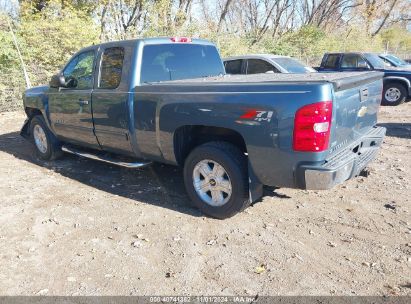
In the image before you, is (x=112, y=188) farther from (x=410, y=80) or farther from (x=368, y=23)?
(x=368, y=23)

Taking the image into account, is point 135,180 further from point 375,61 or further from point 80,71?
point 375,61

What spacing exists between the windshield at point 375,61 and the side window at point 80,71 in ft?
30.6

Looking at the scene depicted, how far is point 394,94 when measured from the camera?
11.4 metres

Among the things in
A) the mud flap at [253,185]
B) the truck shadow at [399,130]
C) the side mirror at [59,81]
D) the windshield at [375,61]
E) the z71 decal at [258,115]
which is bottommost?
the truck shadow at [399,130]

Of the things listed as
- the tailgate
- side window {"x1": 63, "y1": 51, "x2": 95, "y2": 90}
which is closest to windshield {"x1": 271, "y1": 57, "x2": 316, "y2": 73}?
the tailgate

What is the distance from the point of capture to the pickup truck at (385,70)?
440 inches

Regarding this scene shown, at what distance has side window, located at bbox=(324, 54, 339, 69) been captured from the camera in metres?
12.2

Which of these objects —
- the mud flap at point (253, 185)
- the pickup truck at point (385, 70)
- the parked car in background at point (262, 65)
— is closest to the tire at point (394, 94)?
the pickup truck at point (385, 70)

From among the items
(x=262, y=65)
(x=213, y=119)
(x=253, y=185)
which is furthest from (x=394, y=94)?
(x=213, y=119)

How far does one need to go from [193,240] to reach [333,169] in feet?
5.04

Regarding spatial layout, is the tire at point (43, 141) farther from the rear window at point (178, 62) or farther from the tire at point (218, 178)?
the tire at point (218, 178)

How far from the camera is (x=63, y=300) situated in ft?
9.71

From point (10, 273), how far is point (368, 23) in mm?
39358

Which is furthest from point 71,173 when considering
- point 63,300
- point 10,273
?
point 63,300
